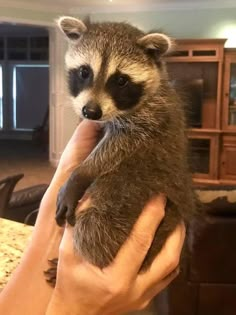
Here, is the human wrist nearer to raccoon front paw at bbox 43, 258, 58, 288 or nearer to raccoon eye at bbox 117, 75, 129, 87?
raccoon front paw at bbox 43, 258, 58, 288

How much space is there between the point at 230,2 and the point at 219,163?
6.57ft

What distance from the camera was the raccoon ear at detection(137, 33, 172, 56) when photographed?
100cm

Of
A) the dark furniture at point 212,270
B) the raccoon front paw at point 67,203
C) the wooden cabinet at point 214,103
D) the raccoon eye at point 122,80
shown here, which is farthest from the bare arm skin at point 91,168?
the wooden cabinet at point 214,103

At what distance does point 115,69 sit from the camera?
988 mm

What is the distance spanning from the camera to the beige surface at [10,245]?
1132 mm

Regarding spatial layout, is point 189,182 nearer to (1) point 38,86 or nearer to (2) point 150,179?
(2) point 150,179

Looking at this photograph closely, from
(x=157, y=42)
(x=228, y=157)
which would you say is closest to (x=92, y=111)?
(x=157, y=42)

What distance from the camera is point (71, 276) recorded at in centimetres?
82

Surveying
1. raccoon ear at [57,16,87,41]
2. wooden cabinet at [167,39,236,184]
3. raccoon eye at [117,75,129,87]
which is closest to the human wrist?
raccoon eye at [117,75,129,87]

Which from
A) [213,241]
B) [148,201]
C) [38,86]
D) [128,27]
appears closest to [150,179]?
[148,201]

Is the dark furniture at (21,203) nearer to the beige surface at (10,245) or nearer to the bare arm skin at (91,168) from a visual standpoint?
the beige surface at (10,245)

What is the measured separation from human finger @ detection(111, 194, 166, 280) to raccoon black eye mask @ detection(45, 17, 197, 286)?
0.02m

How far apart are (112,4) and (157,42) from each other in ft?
18.4

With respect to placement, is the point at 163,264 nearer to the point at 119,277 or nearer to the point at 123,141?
the point at 119,277
